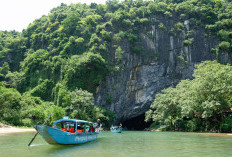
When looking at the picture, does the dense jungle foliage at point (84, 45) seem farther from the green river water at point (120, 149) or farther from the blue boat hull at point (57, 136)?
the green river water at point (120, 149)

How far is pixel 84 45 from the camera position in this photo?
50.6 metres

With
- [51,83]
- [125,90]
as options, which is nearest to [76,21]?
[51,83]

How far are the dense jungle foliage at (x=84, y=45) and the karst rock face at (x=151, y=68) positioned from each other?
1.20 metres

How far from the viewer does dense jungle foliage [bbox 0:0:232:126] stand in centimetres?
4472

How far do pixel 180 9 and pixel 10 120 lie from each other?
146 ft

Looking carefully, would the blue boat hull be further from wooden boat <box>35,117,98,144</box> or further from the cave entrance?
the cave entrance

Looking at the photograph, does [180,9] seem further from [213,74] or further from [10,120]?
[10,120]

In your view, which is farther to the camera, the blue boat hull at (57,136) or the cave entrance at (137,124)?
the cave entrance at (137,124)

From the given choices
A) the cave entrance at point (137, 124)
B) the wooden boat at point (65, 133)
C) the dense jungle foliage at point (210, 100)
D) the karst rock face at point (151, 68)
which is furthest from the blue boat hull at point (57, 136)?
the cave entrance at point (137, 124)

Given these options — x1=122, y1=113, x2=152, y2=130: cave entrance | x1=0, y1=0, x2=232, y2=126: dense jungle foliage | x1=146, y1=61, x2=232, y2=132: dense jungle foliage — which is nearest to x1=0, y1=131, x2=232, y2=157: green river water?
x1=146, y1=61, x2=232, y2=132: dense jungle foliage

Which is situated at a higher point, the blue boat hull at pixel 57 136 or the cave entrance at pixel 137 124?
the blue boat hull at pixel 57 136

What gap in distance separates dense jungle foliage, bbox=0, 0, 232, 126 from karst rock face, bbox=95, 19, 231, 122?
3.95 ft

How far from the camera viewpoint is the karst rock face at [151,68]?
46.4m

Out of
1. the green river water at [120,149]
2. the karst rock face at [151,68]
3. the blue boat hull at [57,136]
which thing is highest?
the karst rock face at [151,68]
